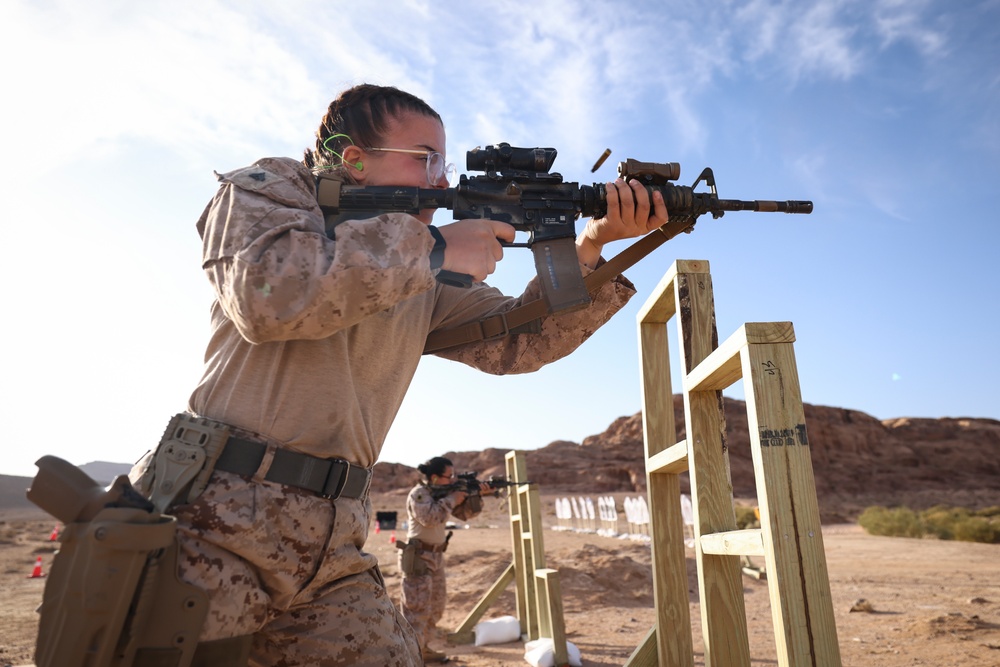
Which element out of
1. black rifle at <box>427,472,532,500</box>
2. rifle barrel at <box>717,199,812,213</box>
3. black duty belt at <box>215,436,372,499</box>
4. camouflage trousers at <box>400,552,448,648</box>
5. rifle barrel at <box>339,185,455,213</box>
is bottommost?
camouflage trousers at <box>400,552,448,648</box>

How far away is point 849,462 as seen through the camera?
181 feet

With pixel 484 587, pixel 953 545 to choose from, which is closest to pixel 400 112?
pixel 484 587

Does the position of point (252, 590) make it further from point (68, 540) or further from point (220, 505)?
point (68, 540)

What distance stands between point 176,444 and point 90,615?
47 centimetres

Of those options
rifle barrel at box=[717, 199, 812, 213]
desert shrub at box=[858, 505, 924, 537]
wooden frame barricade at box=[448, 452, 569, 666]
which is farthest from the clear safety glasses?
desert shrub at box=[858, 505, 924, 537]

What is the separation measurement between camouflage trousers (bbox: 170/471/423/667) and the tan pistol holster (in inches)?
2.8

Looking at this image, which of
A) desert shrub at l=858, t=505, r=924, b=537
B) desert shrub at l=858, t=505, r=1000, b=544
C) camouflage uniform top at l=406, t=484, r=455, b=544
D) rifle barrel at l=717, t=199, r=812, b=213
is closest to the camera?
rifle barrel at l=717, t=199, r=812, b=213

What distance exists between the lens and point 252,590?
179 cm

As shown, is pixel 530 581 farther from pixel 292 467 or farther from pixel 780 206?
pixel 292 467

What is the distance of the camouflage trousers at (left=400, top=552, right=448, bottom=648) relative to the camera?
736 cm

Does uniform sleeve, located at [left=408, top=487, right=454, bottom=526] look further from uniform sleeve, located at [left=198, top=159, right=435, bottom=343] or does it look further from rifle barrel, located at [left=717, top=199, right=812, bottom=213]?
uniform sleeve, located at [left=198, top=159, right=435, bottom=343]

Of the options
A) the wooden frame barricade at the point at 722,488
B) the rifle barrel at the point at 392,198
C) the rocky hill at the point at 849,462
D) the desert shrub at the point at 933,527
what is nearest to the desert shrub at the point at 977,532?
the desert shrub at the point at 933,527

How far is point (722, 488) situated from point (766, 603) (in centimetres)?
885

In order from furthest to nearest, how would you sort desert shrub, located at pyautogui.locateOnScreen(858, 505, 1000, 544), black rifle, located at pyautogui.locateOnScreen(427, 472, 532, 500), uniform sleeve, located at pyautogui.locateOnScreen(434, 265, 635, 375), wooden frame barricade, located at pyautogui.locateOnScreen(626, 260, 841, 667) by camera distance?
desert shrub, located at pyautogui.locateOnScreen(858, 505, 1000, 544) → black rifle, located at pyautogui.locateOnScreen(427, 472, 532, 500) → uniform sleeve, located at pyautogui.locateOnScreen(434, 265, 635, 375) → wooden frame barricade, located at pyautogui.locateOnScreen(626, 260, 841, 667)
